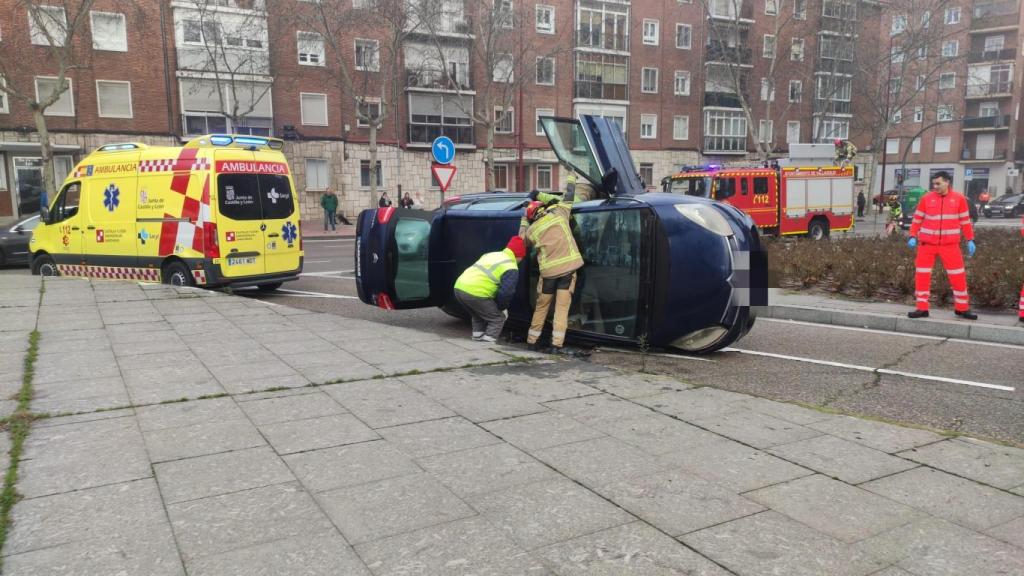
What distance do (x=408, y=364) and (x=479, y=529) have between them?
123 inches

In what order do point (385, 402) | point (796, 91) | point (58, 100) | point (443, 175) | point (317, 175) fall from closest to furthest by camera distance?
point (385, 402)
point (443, 175)
point (58, 100)
point (317, 175)
point (796, 91)

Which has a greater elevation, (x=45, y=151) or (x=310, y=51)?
(x=310, y=51)

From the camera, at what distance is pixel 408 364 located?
19.7 ft

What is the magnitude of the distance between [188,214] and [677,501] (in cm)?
932

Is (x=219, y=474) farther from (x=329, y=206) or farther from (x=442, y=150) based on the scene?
(x=329, y=206)

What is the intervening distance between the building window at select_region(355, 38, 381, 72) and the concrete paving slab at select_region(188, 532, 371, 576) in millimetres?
36147

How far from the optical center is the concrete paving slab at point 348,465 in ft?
11.5

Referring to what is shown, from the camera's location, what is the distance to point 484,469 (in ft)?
12.0

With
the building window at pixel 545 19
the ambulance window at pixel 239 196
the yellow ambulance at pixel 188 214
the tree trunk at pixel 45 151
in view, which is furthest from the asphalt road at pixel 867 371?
the building window at pixel 545 19

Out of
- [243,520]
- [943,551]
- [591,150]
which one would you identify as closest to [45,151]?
[591,150]

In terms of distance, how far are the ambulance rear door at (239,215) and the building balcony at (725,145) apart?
131 ft

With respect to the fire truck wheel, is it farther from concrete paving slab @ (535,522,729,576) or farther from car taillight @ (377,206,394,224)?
concrete paving slab @ (535,522,729,576)

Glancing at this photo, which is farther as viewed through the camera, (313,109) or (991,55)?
(991,55)

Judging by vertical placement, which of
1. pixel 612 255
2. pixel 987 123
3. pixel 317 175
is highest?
pixel 987 123
